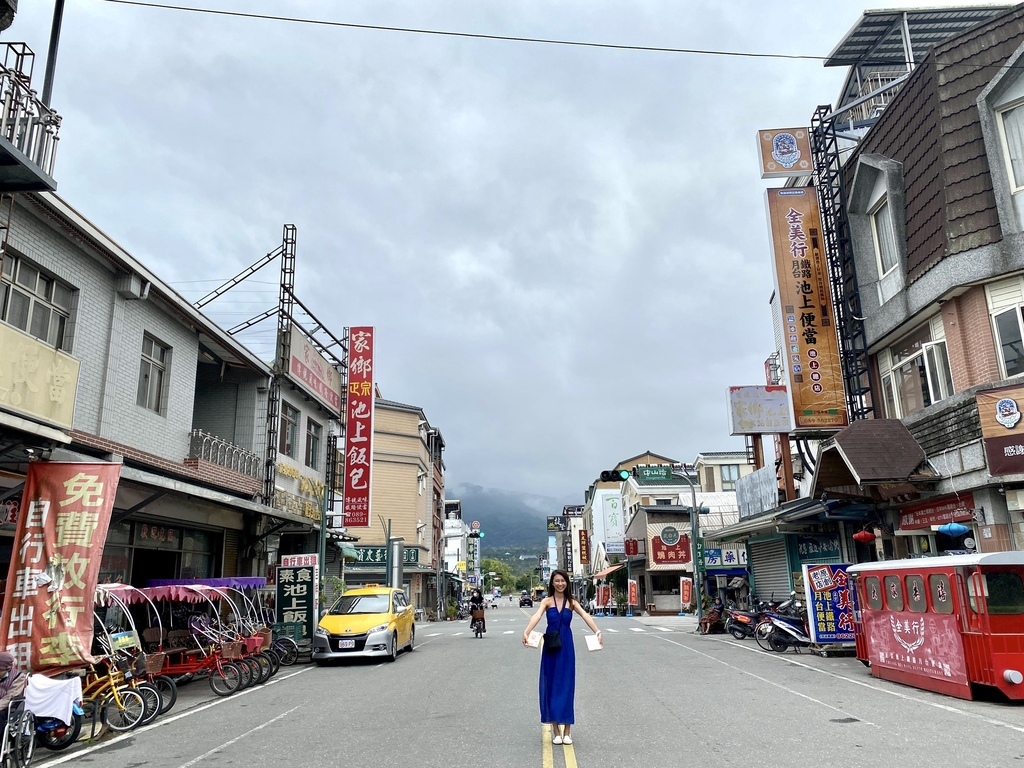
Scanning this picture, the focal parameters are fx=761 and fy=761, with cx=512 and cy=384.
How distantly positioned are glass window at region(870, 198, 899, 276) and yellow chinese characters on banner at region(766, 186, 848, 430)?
116cm

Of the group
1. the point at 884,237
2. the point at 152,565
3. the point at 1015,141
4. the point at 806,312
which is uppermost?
the point at 1015,141

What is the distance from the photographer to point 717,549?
3322 cm

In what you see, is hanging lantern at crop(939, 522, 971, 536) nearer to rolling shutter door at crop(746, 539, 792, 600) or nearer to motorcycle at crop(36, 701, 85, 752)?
motorcycle at crop(36, 701, 85, 752)

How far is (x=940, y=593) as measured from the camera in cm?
1030


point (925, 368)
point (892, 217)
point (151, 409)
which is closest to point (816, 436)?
point (925, 368)

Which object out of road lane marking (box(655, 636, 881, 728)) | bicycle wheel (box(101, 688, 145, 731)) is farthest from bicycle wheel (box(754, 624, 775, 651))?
bicycle wheel (box(101, 688, 145, 731))

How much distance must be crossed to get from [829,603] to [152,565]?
49.8 ft

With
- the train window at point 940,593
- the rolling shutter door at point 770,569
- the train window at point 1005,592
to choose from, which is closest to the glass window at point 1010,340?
the train window at point 940,593

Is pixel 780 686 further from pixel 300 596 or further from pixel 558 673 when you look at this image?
pixel 300 596

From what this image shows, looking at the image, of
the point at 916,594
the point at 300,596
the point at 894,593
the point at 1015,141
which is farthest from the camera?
the point at 300,596

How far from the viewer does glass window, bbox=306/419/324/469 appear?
25984 millimetres

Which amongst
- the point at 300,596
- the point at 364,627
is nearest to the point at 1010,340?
the point at 364,627

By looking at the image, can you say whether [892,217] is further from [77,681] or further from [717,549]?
[717,549]

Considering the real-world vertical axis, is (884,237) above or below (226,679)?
above
